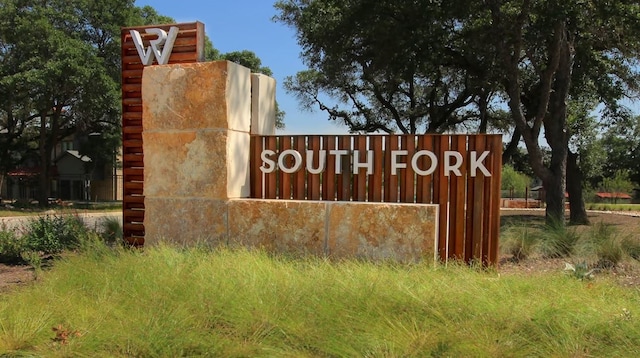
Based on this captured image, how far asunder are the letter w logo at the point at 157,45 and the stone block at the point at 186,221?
2154 millimetres

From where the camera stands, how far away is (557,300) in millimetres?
4547

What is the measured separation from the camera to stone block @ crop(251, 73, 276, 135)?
316 inches

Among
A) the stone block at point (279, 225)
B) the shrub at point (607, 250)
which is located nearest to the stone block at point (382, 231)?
the stone block at point (279, 225)

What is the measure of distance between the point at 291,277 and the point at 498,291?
1.89 m

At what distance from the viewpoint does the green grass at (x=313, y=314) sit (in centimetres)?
386

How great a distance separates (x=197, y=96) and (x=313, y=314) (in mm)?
4191

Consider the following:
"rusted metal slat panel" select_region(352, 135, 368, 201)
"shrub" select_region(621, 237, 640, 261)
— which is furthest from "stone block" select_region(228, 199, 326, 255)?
"shrub" select_region(621, 237, 640, 261)

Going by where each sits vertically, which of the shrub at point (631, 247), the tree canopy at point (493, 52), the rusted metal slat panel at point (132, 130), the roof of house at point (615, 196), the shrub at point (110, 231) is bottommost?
the roof of house at point (615, 196)

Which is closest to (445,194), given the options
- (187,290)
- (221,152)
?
(221,152)

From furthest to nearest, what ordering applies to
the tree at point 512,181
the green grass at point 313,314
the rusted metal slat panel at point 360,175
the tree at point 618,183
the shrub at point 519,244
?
1. the tree at point 512,181
2. the tree at point 618,183
3. the shrub at point 519,244
4. the rusted metal slat panel at point 360,175
5. the green grass at point 313,314

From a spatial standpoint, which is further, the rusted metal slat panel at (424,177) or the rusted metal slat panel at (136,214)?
the rusted metal slat panel at (136,214)

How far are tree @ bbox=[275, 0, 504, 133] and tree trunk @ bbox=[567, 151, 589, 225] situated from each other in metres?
4.13

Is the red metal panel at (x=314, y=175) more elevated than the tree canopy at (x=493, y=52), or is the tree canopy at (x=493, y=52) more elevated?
the tree canopy at (x=493, y=52)

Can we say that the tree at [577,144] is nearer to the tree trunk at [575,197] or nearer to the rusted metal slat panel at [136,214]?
the tree trunk at [575,197]
